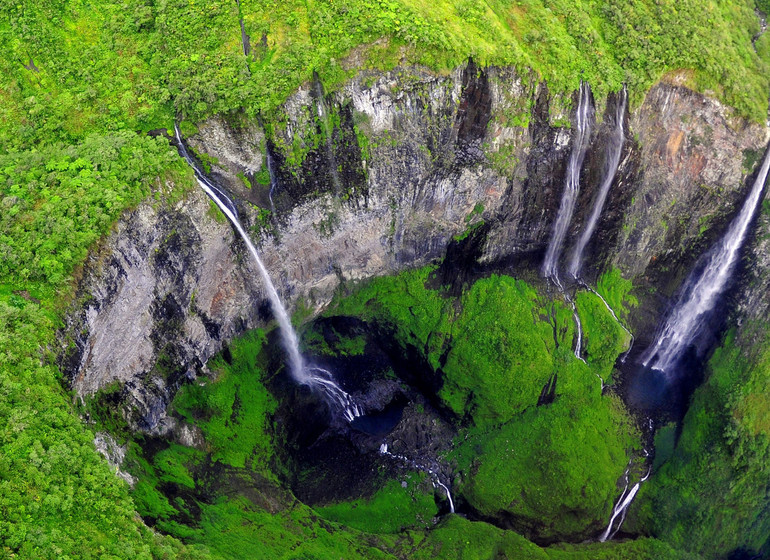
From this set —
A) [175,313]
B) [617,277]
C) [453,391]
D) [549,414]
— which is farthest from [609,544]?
[175,313]

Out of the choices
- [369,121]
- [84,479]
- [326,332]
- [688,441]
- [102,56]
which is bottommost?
[688,441]

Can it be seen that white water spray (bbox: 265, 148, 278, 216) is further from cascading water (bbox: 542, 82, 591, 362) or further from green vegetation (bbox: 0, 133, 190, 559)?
cascading water (bbox: 542, 82, 591, 362)

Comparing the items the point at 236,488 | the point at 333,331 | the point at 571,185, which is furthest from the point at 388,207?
the point at 236,488

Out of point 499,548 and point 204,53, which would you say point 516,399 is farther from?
point 204,53

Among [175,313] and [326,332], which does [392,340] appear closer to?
[326,332]

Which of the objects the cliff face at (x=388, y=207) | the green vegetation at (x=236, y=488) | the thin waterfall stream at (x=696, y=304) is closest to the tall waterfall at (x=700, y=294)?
the thin waterfall stream at (x=696, y=304)
